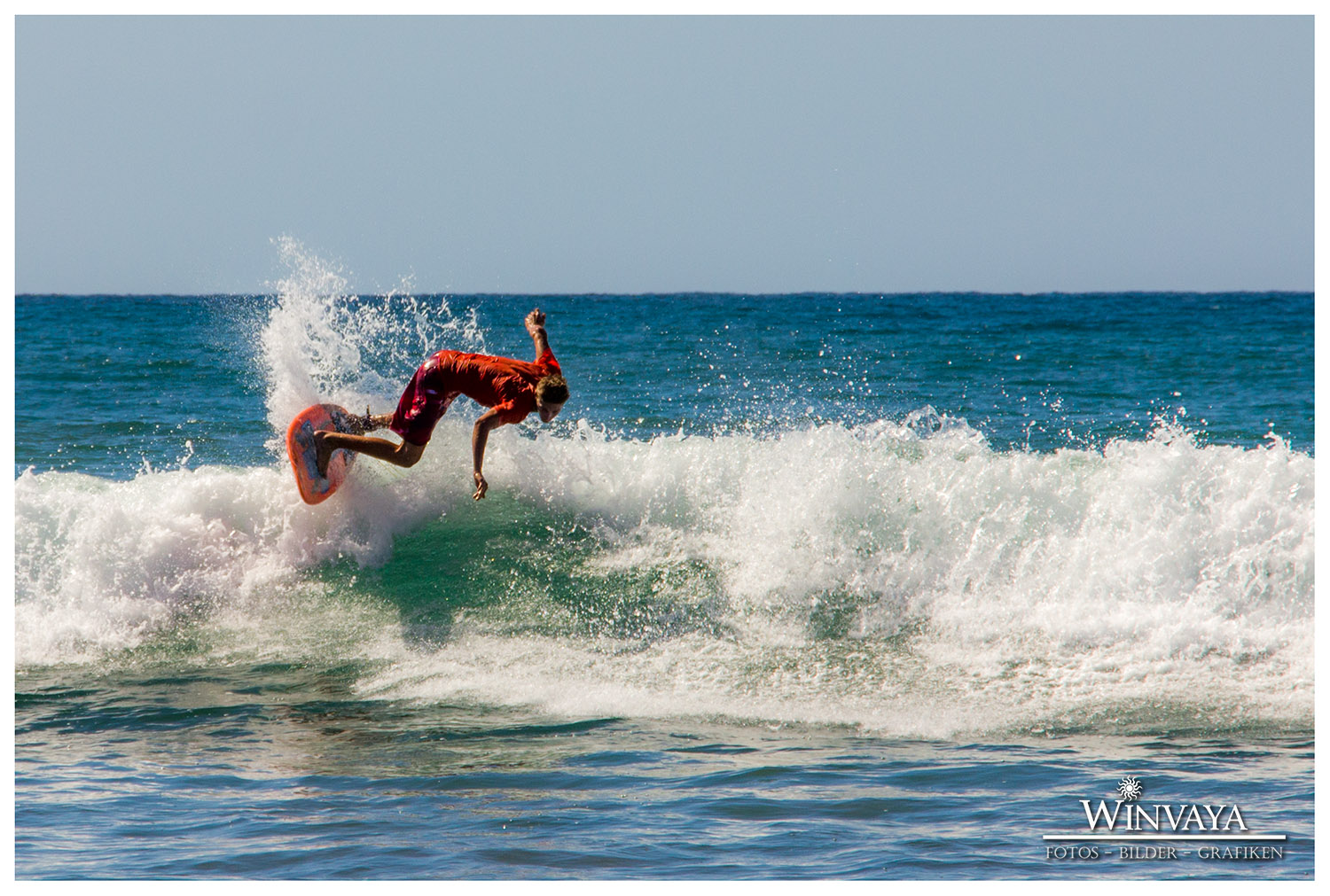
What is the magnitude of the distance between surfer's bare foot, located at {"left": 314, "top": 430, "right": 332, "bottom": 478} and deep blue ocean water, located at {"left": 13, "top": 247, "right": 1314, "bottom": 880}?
21.6 inches

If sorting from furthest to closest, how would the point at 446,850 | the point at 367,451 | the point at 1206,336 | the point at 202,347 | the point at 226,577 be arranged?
the point at 1206,336 → the point at 202,347 → the point at 226,577 → the point at 367,451 → the point at 446,850

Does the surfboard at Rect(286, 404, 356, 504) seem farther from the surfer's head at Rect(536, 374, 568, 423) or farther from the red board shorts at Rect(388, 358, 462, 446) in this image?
the surfer's head at Rect(536, 374, 568, 423)

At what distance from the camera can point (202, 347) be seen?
806 inches

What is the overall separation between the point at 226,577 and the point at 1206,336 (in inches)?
975

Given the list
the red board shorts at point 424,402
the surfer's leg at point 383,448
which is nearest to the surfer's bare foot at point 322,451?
the surfer's leg at point 383,448

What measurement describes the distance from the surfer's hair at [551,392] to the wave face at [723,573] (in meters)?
1.60

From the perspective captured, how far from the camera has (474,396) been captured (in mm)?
7582

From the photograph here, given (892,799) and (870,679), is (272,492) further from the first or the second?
(892,799)

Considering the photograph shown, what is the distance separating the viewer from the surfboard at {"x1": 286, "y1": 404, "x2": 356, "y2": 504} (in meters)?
8.11

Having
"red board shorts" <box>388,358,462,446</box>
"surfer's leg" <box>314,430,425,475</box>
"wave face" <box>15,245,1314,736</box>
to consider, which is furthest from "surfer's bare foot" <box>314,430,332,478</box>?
"red board shorts" <box>388,358,462,446</box>

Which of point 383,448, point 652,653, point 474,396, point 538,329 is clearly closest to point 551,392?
point 538,329

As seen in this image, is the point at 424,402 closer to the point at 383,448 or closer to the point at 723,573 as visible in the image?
the point at 383,448

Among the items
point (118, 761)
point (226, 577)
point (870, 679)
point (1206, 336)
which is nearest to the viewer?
point (118, 761)

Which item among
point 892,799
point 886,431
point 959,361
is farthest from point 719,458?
point 959,361
